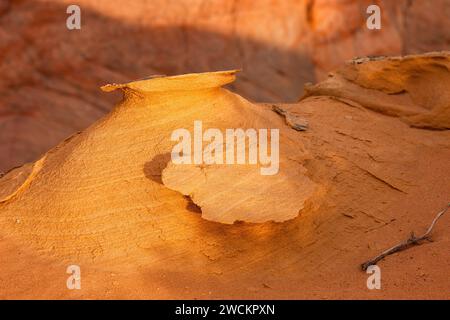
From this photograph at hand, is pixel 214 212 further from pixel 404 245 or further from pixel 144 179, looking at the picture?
pixel 404 245

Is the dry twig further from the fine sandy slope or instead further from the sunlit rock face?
the sunlit rock face

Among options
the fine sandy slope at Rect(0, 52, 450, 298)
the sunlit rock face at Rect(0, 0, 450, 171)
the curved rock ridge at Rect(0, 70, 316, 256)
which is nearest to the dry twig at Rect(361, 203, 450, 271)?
the fine sandy slope at Rect(0, 52, 450, 298)

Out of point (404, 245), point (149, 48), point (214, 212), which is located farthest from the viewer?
point (149, 48)

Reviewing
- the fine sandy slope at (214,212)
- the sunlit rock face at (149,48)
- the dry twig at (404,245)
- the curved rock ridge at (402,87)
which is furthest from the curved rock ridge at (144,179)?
the sunlit rock face at (149,48)

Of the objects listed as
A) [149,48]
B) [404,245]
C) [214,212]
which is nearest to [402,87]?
[404,245]

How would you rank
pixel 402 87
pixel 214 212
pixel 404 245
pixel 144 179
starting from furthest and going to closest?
pixel 402 87 → pixel 144 179 → pixel 404 245 → pixel 214 212

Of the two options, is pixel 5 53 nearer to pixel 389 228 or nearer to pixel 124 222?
pixel 124 222
